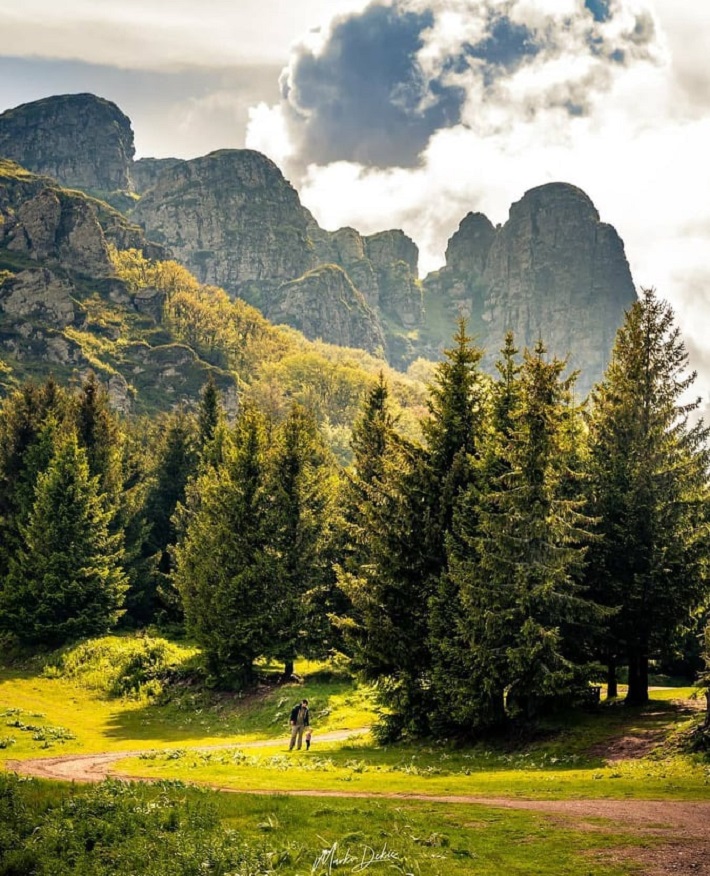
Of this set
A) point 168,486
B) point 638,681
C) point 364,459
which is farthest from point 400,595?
point 168,486

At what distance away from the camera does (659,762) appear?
69.7 ft

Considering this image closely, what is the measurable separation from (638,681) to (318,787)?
17.1 metres

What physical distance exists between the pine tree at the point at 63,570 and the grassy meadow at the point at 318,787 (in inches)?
371

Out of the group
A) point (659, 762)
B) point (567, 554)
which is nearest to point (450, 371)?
point (567, 554)

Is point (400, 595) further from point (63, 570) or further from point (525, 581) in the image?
point (63, 570)

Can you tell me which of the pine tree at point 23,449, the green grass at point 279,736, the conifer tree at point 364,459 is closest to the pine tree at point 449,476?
the green grass at point 279,736

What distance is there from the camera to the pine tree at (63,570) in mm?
49750

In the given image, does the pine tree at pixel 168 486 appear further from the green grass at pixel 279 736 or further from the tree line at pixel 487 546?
the tree line at pixel 487 546

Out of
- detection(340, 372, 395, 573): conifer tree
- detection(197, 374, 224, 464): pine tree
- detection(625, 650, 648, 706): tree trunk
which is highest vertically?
detection(197, 374, 224, 464): pine tree

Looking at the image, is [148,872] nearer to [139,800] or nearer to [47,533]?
[139,800]

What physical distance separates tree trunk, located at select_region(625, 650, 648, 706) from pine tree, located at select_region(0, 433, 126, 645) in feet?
117

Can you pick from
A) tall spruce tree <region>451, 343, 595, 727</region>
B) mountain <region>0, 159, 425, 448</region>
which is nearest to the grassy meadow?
tall spruce tree <region>451, 343, 595, 727</region>

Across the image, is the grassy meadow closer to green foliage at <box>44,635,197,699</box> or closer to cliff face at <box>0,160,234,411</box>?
green foliage at <box>44,635,197,699</box>

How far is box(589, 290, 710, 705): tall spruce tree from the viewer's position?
95.9 ft
